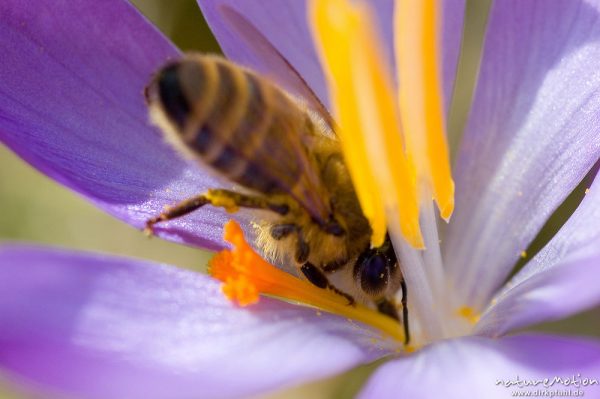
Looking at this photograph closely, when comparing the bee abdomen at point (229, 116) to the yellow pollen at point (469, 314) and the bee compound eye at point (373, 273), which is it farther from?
the yellow pollen at point (469, 314)

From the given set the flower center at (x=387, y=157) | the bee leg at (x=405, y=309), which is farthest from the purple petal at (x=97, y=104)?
the bee leg at (x=405, y=309)

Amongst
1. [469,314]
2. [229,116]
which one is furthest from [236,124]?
[469,314]

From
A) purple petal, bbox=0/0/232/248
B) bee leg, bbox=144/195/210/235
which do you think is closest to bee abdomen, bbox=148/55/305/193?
bee leg, bbox=144/195/210/235

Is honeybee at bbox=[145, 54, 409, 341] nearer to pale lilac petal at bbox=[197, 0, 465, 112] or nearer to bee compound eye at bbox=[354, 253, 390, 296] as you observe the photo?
bee compound eye at bbox=[354, 253, 390, 296]

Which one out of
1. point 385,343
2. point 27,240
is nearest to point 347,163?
point 385,343

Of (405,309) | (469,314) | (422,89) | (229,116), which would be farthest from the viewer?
(469,314)

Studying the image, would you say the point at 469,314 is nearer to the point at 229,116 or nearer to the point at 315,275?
the point at 315,275

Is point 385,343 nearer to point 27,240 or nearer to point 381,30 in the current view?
point 381,30
